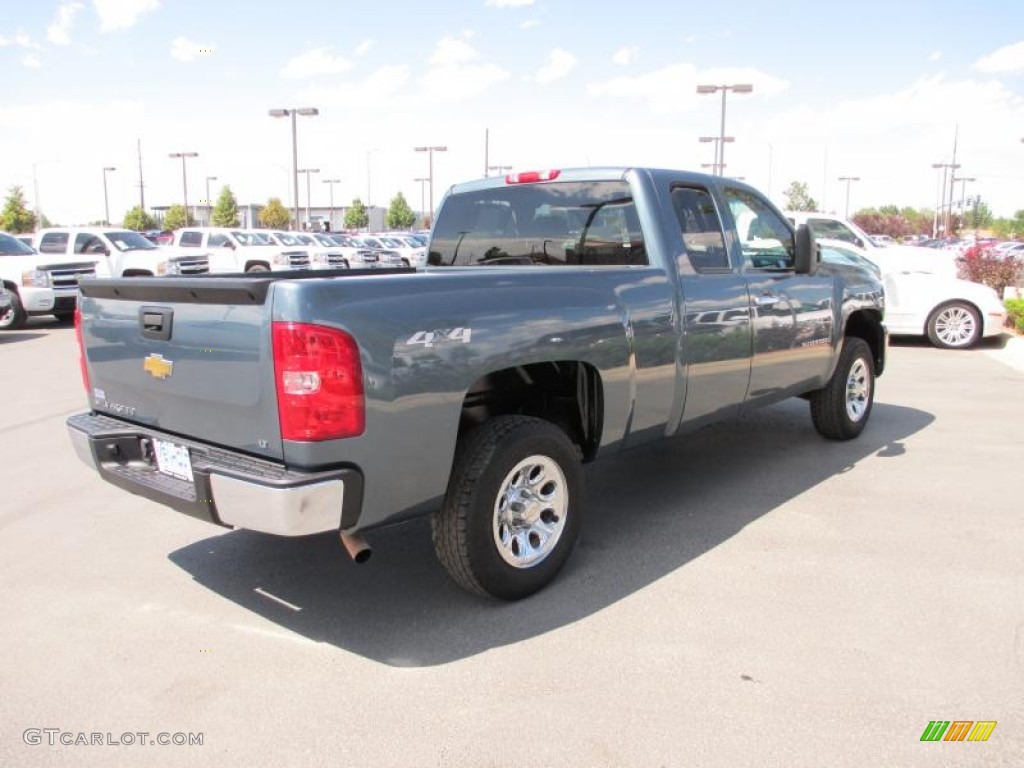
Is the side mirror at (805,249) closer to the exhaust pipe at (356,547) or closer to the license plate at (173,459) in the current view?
the exhaust pipe at (356,547)

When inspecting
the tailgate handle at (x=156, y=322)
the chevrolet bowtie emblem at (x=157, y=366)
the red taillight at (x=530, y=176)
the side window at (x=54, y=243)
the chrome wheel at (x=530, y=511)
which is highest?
the red taillight at (x=530, y=176)

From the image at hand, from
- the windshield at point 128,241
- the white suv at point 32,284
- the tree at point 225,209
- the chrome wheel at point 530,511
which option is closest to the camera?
the chrome wheel at point 530,511

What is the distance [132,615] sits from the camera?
3.78 metres

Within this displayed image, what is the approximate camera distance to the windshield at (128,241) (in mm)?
18922

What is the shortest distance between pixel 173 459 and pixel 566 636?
5.87 feet

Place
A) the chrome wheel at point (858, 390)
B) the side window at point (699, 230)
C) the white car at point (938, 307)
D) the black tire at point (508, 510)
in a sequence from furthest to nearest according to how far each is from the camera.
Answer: the white car at point (938, 307) < the chrome wheel at point (858, 390) < the side window at point (699, 230) < the black tire at point (508, 510)

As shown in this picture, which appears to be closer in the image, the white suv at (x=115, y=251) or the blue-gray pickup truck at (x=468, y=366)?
the blue-gray pickup truck at (x=468, y=366)

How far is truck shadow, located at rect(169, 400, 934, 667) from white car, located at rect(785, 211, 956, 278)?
8541 mm

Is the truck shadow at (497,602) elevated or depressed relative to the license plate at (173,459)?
depressed

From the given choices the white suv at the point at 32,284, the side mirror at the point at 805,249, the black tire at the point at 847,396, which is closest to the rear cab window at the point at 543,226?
the side mirror at the point at 805,249

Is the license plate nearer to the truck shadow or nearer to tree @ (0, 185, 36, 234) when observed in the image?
the truck shadow

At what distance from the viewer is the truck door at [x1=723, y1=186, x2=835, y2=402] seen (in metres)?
5.27

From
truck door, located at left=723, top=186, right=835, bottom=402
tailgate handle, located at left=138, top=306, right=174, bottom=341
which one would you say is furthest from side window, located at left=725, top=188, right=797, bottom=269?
tailgate handle, located at left=138, top=306, right=174, bottom=341

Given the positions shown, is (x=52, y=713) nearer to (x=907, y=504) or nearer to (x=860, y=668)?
(x=860, y=668)
